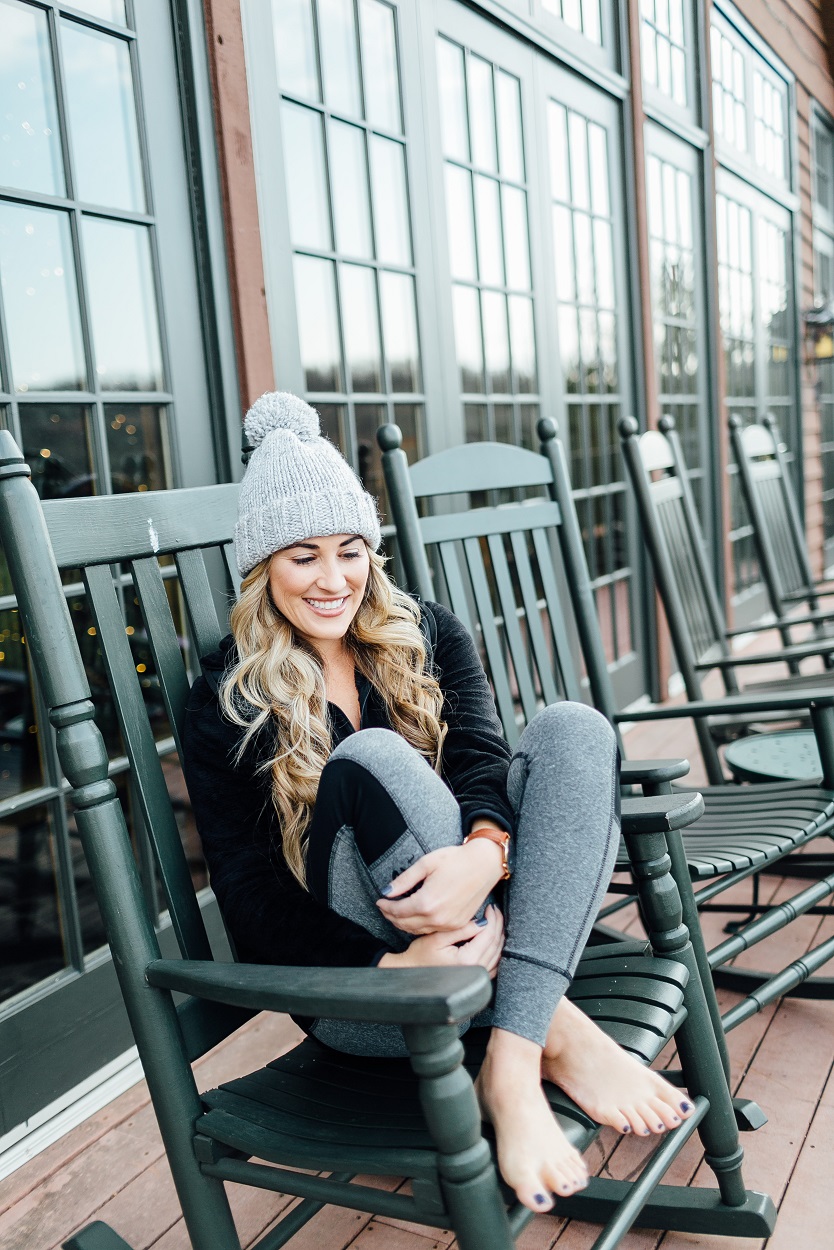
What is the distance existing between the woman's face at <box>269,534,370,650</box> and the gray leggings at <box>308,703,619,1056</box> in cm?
24

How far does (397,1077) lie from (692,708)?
3.08ft

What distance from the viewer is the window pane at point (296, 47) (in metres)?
2.25

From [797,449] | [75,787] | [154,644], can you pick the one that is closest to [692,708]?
[154,644]

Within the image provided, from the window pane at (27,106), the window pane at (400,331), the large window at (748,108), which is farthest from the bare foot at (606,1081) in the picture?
the large window at (748,108)

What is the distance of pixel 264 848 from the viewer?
125cm

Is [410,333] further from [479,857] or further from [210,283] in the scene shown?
[479,857]

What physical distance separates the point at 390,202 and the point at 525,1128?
2.33 m

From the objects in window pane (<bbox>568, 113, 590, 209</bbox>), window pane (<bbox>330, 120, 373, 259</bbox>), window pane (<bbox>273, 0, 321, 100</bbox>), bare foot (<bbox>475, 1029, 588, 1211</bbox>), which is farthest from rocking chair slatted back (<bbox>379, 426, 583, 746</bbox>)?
window pane (<bbox>568, 113, 590, 209</bbox>)

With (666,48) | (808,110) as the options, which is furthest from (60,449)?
(808,110)

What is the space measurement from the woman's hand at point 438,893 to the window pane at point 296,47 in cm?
187

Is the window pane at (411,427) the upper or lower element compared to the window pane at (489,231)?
lower

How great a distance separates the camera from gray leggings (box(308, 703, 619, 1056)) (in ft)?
3.52

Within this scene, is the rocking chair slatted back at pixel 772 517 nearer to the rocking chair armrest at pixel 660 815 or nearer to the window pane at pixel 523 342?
the window pane at pixel 523 342

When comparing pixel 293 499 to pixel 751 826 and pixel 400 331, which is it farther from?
pixel 400 331
